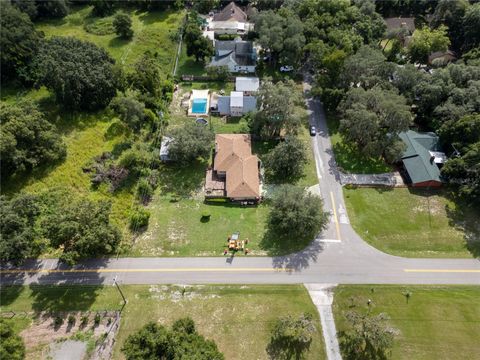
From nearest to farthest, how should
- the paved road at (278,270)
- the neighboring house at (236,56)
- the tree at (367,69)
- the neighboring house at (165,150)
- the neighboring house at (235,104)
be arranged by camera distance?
the paved road at (278,270), the neighboring house at (165,150), the tree at (367,69), the neighboring house at (235,104), the neighboring house at (236,56)

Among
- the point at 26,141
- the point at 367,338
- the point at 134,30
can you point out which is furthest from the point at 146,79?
the point at 367,338

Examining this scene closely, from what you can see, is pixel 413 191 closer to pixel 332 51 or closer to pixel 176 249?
pixel 332 51

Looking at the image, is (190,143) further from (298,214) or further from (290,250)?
(290,250)

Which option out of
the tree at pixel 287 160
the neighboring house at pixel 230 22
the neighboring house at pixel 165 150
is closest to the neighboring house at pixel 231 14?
the neighboring house at pixel 230 22

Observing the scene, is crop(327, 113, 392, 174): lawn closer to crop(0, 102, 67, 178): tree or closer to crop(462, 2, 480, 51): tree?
crop(462, 2, 480, 51): tree

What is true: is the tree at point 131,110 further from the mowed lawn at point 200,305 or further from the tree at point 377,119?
the tree at point 377,119
